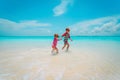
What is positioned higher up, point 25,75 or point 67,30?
point 67,30

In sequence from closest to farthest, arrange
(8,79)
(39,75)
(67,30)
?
(8,79) → (39,75) → (67,30)

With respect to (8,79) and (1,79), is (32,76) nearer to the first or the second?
(8,79)

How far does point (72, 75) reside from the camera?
123 inches

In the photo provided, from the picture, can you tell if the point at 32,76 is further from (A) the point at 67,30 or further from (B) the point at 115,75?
(A) the point at 67,30

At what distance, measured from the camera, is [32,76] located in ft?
9.95

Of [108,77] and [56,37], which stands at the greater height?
[56,37]

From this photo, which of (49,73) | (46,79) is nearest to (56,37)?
(49,73)

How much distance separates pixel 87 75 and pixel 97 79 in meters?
0.35

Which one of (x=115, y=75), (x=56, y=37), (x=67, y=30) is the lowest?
(x=115, y=75)

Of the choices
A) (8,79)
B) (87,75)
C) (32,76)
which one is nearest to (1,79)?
(8,79)

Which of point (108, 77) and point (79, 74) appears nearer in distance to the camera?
point (108, 77)

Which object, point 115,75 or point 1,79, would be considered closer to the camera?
point 1,79

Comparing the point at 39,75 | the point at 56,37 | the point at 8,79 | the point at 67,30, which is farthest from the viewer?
the point at 67,30

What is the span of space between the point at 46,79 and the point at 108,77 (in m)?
1.96
